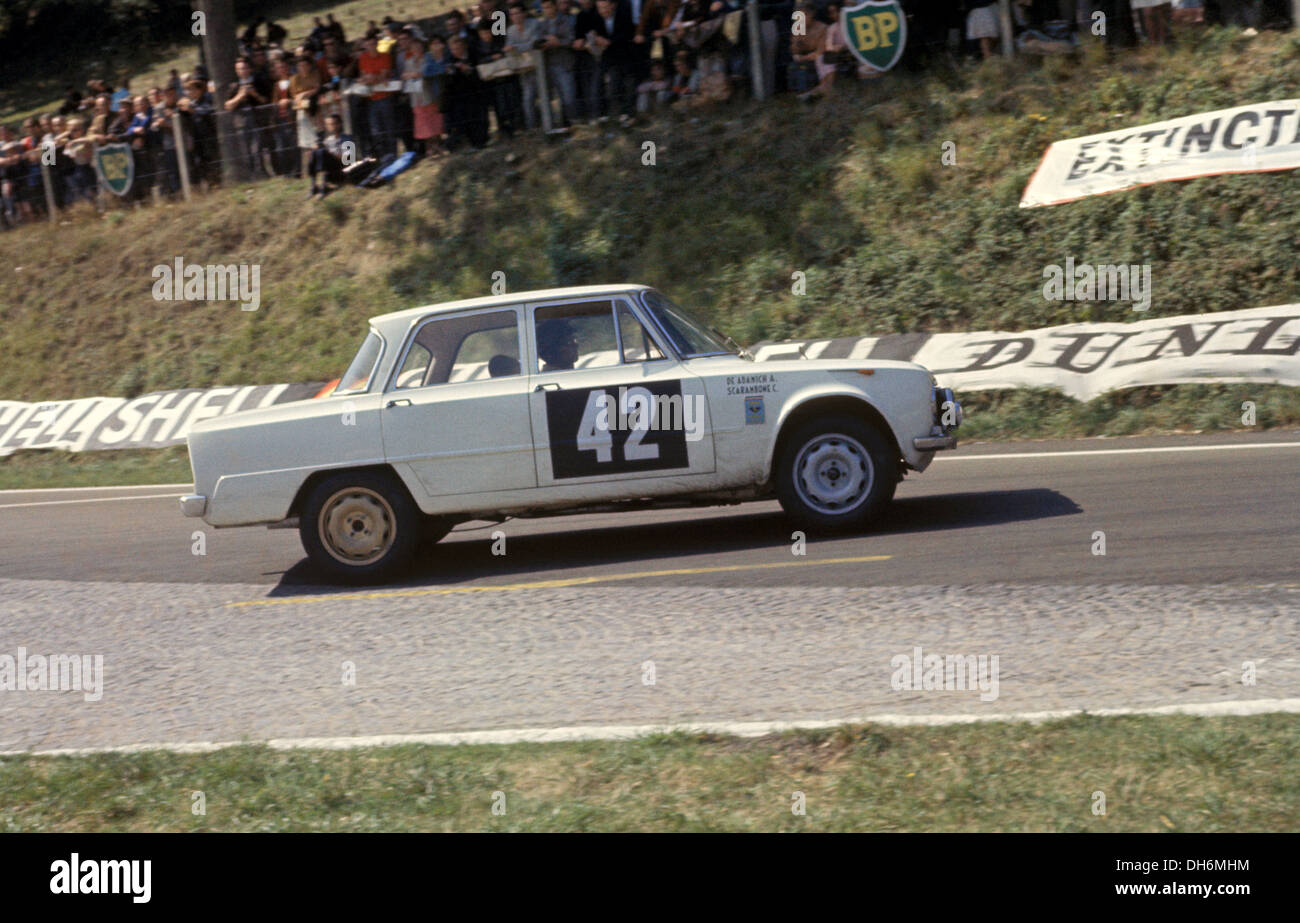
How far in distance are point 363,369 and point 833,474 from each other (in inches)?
126

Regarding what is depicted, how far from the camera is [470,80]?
21.2 metres

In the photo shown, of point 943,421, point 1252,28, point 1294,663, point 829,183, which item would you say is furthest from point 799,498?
point 1252,28

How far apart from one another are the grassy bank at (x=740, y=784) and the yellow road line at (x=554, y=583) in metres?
3.14

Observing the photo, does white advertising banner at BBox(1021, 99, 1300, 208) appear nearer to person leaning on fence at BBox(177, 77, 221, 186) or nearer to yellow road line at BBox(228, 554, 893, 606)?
yellow road line at BBox(228, 554, 893, 606)

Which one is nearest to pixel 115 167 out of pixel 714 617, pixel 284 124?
pixel 284 124

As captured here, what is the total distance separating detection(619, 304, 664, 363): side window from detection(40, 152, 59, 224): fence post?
20780mm

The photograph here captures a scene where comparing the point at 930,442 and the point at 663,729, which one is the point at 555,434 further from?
the point at 663,729

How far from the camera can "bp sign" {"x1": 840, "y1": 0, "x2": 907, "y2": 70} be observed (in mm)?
18016

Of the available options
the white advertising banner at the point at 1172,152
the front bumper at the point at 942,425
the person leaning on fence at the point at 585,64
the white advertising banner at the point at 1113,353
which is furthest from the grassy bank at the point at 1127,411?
the person leaning on fence at the point at 585,64

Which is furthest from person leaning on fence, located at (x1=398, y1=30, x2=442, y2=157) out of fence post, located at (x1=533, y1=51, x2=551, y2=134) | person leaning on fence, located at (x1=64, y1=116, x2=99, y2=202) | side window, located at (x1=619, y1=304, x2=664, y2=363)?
side window, located at (x1=619, y1=304, x2=664, y2=363)

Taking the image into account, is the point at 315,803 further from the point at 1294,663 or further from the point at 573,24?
the point at 573,24

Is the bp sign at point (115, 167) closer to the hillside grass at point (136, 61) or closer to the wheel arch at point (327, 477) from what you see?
the hillside grass at point (136, 61)

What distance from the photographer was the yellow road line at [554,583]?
8.38 metres
